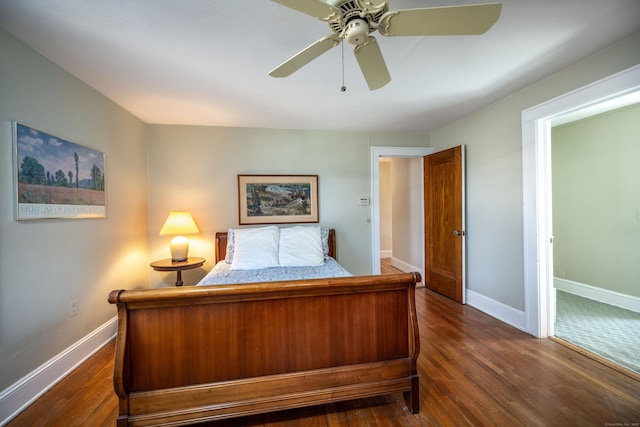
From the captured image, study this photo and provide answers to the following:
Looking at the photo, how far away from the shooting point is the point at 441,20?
109 centimetres

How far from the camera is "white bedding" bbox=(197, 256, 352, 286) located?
2199mm

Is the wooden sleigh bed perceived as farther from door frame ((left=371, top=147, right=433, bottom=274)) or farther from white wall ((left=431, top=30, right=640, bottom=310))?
door frame ((left=371, top=147, right=433, bottom=274))

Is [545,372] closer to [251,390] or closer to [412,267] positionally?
[251,390]

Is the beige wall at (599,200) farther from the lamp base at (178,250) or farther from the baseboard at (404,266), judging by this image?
the lamp base at (178,250)

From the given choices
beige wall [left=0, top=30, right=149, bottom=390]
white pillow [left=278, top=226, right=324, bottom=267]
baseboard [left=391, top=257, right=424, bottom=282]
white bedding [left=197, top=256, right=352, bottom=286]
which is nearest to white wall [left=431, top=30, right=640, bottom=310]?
baseboard [left=391, top=257, right=424, bottom=282]

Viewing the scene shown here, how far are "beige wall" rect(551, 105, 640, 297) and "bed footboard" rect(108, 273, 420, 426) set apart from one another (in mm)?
3181

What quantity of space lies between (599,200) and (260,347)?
420 cm

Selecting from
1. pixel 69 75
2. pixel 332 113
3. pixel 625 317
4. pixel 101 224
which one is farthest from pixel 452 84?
pixel 101 224

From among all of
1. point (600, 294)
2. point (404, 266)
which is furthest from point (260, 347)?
point (600, 294)

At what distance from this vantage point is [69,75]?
198 cm

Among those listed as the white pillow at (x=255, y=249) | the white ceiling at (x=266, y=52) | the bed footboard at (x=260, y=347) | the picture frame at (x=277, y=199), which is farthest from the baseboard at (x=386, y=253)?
the bed footboard at (x=260, y=347)

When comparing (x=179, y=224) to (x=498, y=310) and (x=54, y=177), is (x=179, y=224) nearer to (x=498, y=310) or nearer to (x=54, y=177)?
(x=54, y=177)

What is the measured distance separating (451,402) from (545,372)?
2.85 feet

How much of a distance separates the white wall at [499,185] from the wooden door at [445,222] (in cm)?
17
